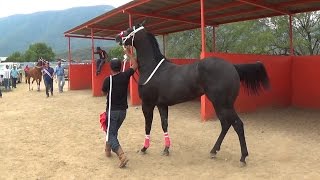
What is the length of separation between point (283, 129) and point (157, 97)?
12.4 feet

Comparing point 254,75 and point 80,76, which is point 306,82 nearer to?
point 254,75

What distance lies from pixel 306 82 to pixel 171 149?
645 cm

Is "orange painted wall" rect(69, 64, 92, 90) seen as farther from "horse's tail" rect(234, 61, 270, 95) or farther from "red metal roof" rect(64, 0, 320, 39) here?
"horse's tail" rect(234, 61, 270, 95)

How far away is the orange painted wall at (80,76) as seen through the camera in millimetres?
20531

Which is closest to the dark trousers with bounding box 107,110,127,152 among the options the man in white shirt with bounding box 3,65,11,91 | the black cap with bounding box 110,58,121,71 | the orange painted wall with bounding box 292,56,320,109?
the black cap with bounding box 110,58,121,71

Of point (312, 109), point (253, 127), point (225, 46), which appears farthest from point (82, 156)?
point (225, 46)

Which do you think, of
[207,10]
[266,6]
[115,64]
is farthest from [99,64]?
[115,64]

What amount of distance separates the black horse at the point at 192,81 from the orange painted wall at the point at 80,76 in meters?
14.4

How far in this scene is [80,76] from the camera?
20.9m

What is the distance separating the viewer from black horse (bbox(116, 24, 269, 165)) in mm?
5777

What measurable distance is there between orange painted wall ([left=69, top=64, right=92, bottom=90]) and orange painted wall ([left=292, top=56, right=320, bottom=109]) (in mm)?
12317

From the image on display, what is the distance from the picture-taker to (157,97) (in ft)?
20.7

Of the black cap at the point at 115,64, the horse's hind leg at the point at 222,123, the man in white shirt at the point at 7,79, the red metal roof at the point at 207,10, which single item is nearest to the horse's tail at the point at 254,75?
the horse's hind leg at the point at 222,123

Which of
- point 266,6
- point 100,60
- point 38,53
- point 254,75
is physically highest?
point 38,53
